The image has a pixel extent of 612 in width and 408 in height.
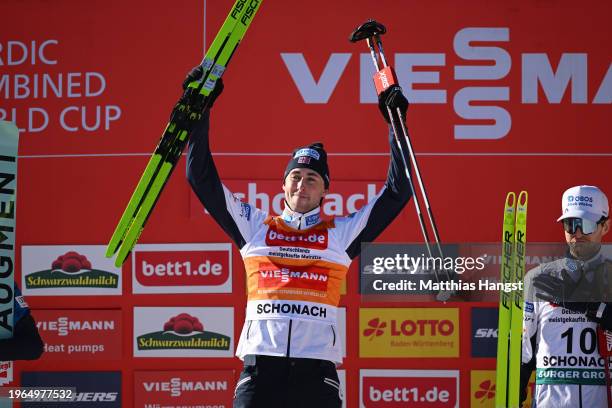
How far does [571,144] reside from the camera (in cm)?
480

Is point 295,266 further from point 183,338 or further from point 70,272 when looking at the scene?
point 70,272

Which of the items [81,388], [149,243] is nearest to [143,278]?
[149,243]

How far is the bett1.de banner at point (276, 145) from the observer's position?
15.8 ft

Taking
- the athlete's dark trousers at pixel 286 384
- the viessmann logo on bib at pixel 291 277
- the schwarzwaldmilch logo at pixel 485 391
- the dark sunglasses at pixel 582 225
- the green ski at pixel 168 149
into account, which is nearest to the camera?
the athlete's dark trousers at pixel 286 384

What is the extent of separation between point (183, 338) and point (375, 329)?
0.94 metres

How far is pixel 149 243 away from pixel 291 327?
1743 mm

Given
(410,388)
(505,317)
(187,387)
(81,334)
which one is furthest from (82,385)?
(505,317)

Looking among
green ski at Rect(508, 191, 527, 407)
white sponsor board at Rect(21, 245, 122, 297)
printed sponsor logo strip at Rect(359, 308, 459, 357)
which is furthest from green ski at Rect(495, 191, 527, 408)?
white sponsor board at Rect(21, 245, 122, 297)

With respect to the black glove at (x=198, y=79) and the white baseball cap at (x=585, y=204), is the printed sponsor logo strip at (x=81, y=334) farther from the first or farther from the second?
the white baseball cap at (x=585, y=204)

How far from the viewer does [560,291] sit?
371cm

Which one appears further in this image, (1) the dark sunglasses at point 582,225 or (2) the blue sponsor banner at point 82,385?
(2) the blue sponsor banner at point 82,385

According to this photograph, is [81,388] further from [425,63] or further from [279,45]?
[425,63]

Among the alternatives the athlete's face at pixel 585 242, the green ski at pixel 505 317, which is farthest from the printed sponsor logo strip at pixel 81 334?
the athlete's face at pixel 585 242

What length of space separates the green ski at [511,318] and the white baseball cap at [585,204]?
11.3 inches
